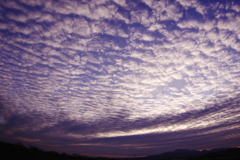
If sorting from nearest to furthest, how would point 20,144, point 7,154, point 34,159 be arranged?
point 7,154 < point 34,159 < point 20,144

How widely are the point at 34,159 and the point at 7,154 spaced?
2.60 metres

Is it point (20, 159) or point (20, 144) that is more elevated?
point (20, 144)

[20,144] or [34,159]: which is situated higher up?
[20,144]

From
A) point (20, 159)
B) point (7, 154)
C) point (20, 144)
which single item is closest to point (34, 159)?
point (20, 159)

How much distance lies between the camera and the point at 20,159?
41.5ft

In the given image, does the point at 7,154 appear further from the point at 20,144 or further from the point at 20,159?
the point at 20,144

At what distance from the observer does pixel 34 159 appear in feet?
45.3

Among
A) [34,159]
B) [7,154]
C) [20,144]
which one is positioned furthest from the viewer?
[20,144]

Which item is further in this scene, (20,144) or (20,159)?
(20,144)

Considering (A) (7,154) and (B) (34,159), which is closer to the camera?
(A) (7,154)

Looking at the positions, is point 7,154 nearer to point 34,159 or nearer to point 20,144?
point 34,159

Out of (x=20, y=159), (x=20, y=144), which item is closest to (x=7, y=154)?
(x=20, y=159)

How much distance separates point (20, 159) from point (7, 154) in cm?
133

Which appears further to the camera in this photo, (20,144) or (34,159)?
(20,144)
